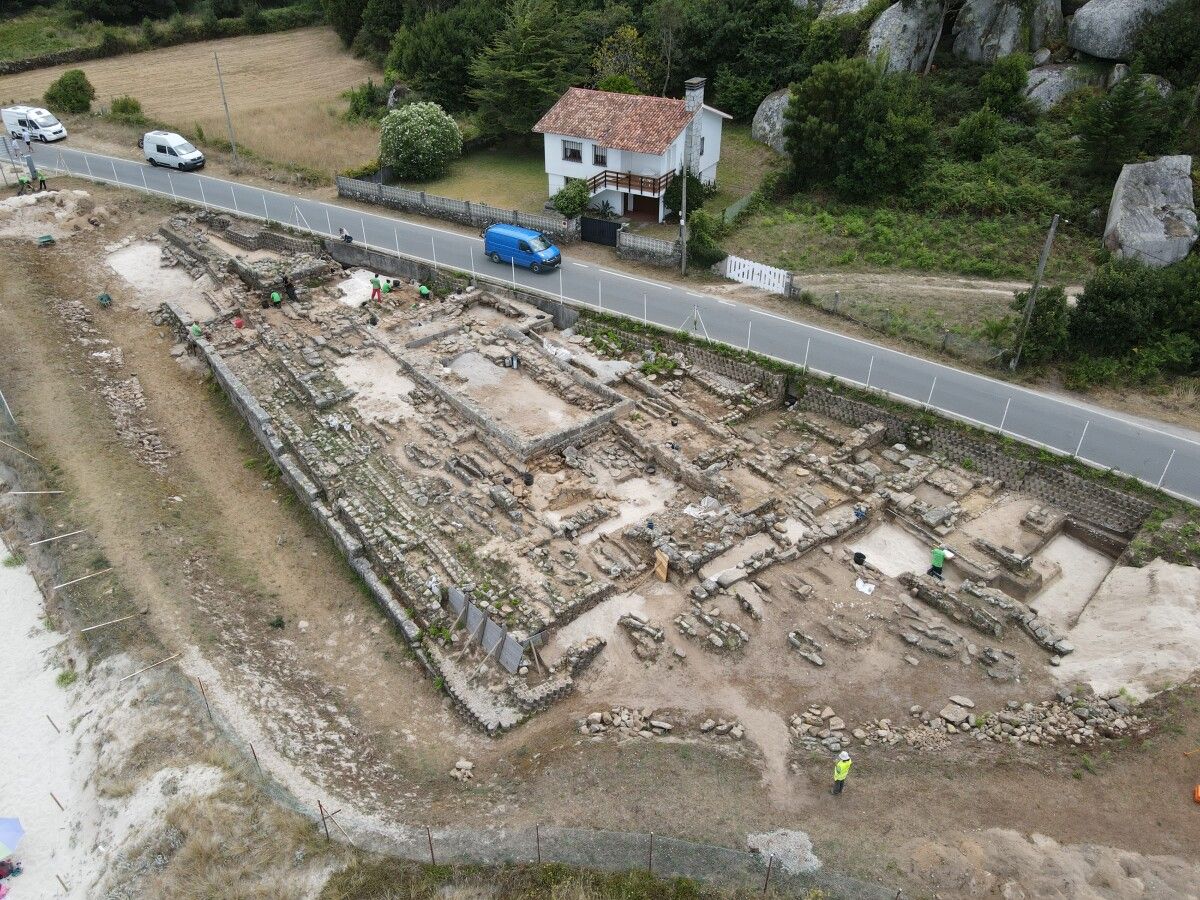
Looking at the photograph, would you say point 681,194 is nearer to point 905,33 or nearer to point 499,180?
point 499,180

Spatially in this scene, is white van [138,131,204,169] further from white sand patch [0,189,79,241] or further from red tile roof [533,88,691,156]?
red tile roof [533,88,691,156]

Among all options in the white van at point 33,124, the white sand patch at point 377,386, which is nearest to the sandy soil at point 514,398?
the white sand patch at point 377,386

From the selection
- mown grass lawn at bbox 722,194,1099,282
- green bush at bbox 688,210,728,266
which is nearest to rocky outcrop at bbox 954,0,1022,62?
mown grass lawn at bbox 722,194,1099,282

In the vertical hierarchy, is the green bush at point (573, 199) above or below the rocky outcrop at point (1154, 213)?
below

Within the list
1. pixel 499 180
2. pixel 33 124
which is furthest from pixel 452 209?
pixel 33 124

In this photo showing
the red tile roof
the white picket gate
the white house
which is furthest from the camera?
the white house

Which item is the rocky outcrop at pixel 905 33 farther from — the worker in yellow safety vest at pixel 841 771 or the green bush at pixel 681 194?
the worker in yellow safety vest at pixel 841 771

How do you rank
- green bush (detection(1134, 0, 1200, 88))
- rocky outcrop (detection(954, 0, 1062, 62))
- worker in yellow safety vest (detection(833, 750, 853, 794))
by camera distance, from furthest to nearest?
rocky outcrop (detection(954, 0, 1062, 62)), green bush (detection(1134, 0, 1200, 88)), worker in yellow safety vest (detection(833, 750, 853, 794))
